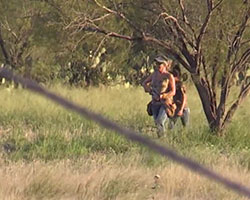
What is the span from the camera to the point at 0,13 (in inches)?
739

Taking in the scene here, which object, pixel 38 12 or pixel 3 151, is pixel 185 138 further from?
pixel 38 12

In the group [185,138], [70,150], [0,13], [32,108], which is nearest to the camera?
[70,150]

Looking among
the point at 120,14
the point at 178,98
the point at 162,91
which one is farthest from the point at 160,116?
the point at 120,14

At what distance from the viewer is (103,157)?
313 inches

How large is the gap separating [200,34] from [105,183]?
3779 mm

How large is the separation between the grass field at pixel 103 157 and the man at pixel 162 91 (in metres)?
0.26

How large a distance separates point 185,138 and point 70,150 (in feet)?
5.75

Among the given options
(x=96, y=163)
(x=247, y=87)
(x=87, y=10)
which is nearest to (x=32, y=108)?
(x=87, y=10)

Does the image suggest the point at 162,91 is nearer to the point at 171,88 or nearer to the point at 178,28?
the point at 171,88

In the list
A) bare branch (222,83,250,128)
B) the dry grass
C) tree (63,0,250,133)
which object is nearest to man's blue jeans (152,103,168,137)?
tree (63,0,250,133)

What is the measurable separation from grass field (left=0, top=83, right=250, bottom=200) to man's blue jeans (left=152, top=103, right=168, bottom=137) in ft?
0.40

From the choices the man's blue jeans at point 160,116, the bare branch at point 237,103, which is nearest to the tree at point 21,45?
the man's blue jeans at point 160,116

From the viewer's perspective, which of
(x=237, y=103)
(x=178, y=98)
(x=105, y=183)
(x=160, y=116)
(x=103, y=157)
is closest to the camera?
(x=105, y=183)

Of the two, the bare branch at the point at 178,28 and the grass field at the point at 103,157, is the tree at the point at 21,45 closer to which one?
the grass field at the point at 103,157
